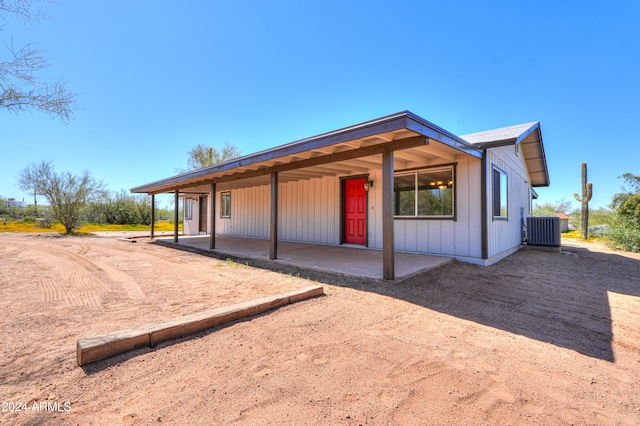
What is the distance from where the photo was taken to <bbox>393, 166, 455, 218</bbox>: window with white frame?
6.15m

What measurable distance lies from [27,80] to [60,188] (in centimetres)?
1445

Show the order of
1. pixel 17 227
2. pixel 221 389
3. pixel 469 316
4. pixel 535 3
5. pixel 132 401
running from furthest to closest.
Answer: pixel 17 227
pixel 535 3
pixel 469 316
pixel 221 389
pixel 132 401

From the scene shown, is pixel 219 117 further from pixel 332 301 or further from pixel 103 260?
Result: pixel 332 301

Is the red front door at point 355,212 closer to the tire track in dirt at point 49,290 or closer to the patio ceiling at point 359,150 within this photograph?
the patio ceiling at point 359,150

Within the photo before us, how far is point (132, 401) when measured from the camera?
152cm

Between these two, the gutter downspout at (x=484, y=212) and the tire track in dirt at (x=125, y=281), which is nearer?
the tire track in dirt at (x=125, y=281)

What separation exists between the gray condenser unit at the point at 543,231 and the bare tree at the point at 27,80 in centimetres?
1202

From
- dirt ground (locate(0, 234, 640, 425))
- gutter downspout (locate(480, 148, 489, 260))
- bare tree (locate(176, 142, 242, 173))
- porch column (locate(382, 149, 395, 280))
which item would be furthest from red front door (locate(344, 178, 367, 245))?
bare tree (locate(176, 142, 242, 173))

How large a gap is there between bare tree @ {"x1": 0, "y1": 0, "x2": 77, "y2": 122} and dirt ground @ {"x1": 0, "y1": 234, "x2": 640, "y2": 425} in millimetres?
2375

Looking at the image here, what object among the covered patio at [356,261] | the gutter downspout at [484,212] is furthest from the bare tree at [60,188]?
the gutter downspout at [484,212]

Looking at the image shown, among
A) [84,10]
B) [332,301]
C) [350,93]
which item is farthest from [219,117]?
[332,301]

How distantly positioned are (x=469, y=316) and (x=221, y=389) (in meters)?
2.79

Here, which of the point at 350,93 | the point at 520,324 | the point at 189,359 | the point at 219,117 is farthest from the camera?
the point at 219,117

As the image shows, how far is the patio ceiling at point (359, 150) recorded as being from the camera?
12.2 feet
